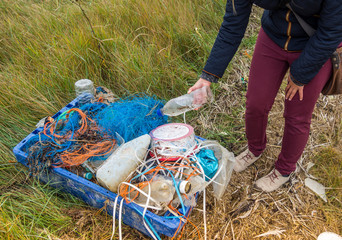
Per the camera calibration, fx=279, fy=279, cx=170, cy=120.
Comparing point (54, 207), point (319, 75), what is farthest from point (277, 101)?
point (54, 207)

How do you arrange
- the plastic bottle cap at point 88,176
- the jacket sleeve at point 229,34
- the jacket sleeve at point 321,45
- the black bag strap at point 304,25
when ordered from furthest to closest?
the plastic bottle cap at point 88,176, the jacket sleeve at point 229,34, the black bag strap at point 304,25, the jacket sleeve at point 321,45

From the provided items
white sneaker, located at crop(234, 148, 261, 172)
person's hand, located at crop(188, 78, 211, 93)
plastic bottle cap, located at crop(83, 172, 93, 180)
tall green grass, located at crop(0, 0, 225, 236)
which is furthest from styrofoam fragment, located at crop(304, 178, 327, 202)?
plastic bottle cap, located at crop(83, 172, 93, 180)

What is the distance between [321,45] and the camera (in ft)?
4.83

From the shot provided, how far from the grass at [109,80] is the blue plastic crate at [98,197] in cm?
7

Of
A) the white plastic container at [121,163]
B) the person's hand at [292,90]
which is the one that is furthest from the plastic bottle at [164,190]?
the person's hand at [292,90]

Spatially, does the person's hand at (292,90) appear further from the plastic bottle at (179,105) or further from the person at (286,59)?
the plastic bottle at (179,105)

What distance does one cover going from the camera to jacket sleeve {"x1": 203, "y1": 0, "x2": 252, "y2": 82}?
1.80 meters

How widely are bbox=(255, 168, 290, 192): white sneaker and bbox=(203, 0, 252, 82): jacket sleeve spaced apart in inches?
38.2

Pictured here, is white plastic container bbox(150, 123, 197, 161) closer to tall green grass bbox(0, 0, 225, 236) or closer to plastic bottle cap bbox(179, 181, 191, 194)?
plastic bottle cap bbox(179, 181, 191, 194)

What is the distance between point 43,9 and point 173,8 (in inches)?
73.3

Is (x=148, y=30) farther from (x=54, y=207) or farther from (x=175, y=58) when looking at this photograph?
(x=54, y=207)

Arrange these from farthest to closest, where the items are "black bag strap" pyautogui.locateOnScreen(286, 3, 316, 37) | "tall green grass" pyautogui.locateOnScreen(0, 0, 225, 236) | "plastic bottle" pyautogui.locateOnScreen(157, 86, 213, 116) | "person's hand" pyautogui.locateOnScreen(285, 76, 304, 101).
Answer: "plastic bottle" pyautogui.locateOnScreen(157, 86, 213, 116) → "tall green grass" pyautogui.locateOnScreen(0, 0, 225, 236) → "person's hand" pyautogui.locateOnScreen(285, 76, 304, 101) → "black bag strap" pyautogui.locateOnScreen(286, 3, 316, 37)

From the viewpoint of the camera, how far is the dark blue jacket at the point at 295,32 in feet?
4.66

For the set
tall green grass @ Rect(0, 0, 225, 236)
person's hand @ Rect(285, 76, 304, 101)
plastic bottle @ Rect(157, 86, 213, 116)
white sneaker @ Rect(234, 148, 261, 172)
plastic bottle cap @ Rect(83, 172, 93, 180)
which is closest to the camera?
person's hand @ Rect(285, 76, 304, 101)
